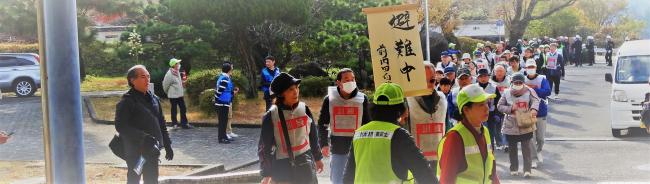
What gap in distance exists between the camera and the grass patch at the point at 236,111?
17.0 m

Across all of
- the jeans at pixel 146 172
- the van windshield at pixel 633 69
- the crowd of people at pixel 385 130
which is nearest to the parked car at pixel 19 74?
the crowd of people at pixel 385 130

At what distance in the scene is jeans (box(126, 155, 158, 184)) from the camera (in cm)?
725

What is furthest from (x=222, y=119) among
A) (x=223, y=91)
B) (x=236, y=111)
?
(x=236, y=111)

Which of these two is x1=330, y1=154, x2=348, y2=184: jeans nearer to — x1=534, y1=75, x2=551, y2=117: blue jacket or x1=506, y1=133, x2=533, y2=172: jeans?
x1=506, y1=133, x2=533, y2=172: jeans

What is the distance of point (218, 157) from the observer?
1269cm

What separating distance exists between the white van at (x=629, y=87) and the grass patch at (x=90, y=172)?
23.8ft

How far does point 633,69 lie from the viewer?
588 inches

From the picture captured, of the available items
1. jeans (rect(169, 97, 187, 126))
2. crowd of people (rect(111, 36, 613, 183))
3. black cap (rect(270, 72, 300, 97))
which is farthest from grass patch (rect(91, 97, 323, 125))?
black cap (rect(270, 72, 300, 97))

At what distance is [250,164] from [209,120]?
524cm

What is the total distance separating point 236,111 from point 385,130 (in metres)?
13.6

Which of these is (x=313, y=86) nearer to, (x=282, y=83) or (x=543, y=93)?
(x=543, y=93)

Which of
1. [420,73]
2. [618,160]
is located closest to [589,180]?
[618,160]

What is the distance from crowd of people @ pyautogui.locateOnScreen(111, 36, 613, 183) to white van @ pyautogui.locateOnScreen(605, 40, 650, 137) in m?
2.20

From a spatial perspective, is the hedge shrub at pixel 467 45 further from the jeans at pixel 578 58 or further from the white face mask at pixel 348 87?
the white face mask at pixel 348 87
